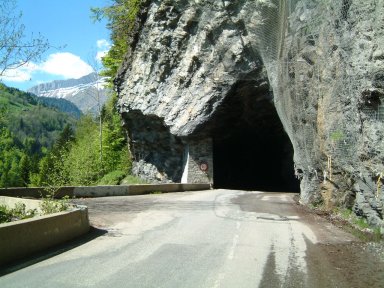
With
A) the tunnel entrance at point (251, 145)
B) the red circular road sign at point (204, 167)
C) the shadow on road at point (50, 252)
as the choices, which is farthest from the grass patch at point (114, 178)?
the shadow on road at point (50, 252)

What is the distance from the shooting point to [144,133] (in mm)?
34594

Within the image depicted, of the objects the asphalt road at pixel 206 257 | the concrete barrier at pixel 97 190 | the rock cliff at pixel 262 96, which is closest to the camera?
the asphalt road at pixel 206 257

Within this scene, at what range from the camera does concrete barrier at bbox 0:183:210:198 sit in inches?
703

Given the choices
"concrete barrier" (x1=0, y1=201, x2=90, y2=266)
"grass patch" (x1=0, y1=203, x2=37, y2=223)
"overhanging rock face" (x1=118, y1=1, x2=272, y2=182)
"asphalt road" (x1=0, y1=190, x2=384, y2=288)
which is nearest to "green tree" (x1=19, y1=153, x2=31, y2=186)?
"overhanging rock face" (x1=118, y1=1, x2=272, y2=182)

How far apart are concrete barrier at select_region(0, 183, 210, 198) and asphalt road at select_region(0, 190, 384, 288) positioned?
7392 mm

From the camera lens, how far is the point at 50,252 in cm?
768

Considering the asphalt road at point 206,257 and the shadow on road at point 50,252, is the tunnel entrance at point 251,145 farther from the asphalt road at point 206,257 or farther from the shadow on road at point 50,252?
the shadow on road at point 50,252

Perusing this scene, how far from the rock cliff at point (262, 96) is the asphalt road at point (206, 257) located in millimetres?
2330

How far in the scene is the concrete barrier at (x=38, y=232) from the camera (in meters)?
6.84

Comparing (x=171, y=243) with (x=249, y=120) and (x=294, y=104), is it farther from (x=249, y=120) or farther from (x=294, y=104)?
(x=249, y=120)

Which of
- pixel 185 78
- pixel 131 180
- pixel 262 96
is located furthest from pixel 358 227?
pixel 131 180

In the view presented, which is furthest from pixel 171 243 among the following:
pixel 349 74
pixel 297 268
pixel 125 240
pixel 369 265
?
pixel 349 74

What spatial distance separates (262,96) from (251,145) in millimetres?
10578

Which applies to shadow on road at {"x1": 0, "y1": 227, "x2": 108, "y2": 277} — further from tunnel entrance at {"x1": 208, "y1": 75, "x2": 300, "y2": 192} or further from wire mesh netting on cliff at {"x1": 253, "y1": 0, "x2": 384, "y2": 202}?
tunnel entrance at {"x1": 208, "y1": 75, "x2": 300, "y2": 192}
